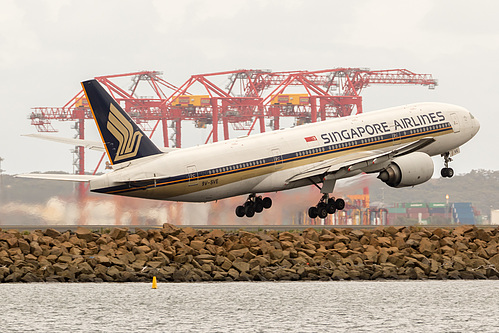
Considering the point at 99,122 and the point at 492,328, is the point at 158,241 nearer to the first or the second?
the point at 99,122

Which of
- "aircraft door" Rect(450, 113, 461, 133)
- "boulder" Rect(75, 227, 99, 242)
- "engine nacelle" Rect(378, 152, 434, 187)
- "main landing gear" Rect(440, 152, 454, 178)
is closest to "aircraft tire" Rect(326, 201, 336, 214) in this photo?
"engine nacelle" Rect(378, 152, 434, 187)

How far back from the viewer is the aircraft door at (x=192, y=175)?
3644 cm

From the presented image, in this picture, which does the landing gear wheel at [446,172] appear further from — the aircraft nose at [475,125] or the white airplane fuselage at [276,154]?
the aircraft nose at [475,125]

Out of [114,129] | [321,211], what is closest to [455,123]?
[321,211]

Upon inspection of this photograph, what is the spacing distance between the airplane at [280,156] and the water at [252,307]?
42.7 feet

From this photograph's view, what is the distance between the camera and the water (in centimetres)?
1630

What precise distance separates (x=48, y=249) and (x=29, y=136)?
28.4ft

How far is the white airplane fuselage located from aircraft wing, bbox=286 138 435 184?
11cm

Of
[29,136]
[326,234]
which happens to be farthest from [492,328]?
[29,136]

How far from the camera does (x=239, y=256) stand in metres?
25.8

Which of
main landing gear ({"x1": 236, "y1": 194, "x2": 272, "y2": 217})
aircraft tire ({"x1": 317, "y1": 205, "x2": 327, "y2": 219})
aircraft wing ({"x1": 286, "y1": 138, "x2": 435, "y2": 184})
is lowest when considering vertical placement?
aircraft tire ({"x1": 317, "y1": 205, "x2": 327, "y2": 219})

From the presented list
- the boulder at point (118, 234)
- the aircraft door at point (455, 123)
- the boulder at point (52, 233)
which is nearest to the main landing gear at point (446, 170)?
the aircraft door at point (455, 123)

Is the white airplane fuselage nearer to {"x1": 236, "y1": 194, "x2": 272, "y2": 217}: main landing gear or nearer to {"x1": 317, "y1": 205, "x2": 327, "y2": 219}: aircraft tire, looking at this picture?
{"x1": 317, "y1": 205, "x2": 327, "y2": 219}: aircraft tire

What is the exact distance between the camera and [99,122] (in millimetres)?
35531
